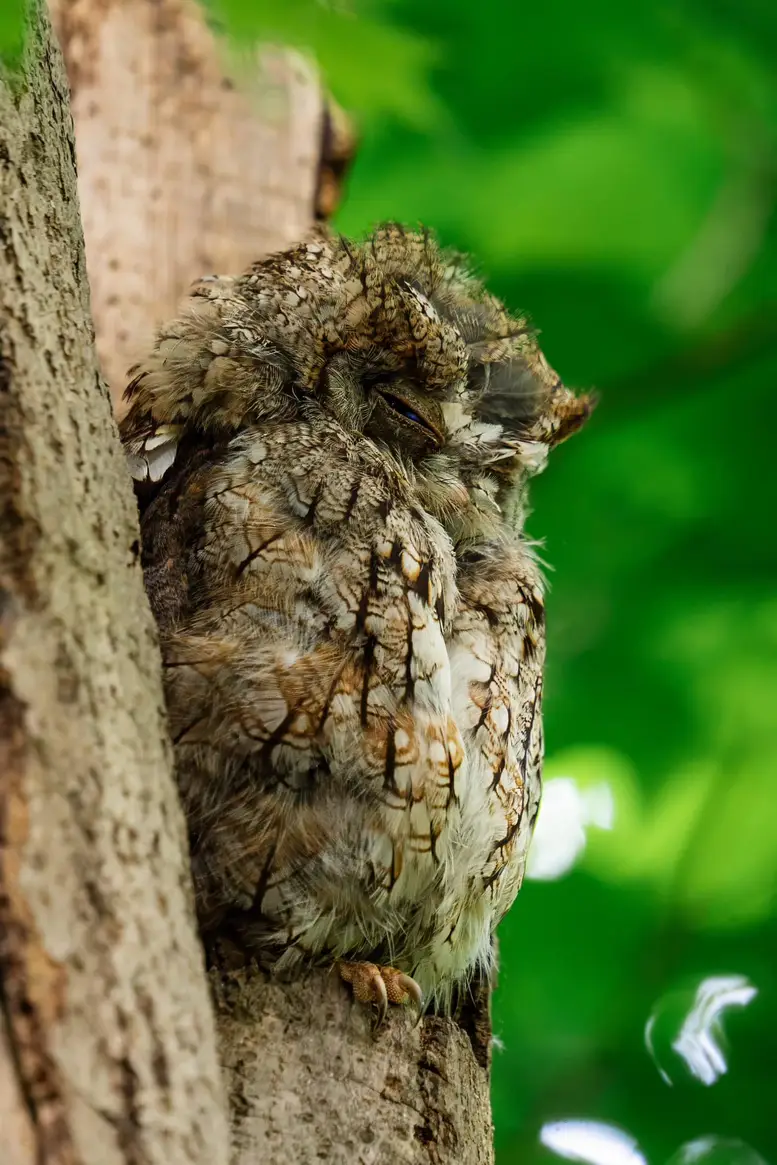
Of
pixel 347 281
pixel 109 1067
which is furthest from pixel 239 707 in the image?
pixel 347 281

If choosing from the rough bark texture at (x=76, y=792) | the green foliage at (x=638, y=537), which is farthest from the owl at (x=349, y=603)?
the green foliage at (x=638, y=537)

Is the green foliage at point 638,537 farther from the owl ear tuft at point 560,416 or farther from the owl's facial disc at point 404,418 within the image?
the owl's facial disc at point 404,418

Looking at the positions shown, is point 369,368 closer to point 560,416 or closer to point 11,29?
point 560,416

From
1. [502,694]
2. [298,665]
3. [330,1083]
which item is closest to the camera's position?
[330,1083]

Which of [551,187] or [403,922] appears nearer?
[403,922]

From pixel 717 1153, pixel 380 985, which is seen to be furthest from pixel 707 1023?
pixel 380 985

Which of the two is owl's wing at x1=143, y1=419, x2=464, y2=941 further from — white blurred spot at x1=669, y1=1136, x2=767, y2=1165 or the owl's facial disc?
white blurred spot at x1=669, y1=1136, x2=767, y2=1165

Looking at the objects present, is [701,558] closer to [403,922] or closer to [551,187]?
[551,187]
